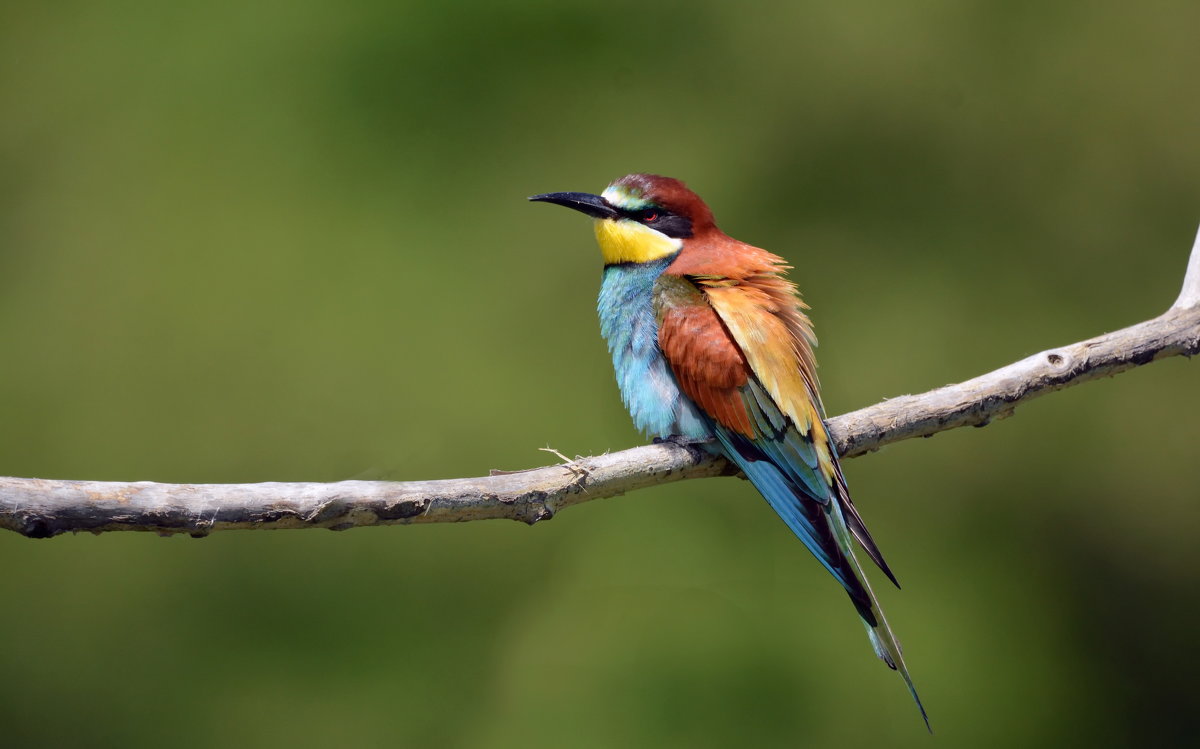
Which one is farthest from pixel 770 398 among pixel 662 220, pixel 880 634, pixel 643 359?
pixel 662 220

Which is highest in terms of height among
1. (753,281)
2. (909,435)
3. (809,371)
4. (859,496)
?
(753,281)

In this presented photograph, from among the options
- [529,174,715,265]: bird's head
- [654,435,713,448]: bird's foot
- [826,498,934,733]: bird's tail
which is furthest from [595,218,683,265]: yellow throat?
[826,498,934,733]: bird's tail

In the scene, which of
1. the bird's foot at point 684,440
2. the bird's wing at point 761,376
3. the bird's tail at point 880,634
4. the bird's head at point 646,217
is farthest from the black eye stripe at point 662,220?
the bird's tail at point 880,634

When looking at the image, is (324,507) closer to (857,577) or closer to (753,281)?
(857,577)

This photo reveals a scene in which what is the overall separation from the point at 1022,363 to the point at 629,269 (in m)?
0.83

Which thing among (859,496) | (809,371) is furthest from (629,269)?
(859,496)

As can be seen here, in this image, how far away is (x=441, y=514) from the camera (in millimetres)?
1488

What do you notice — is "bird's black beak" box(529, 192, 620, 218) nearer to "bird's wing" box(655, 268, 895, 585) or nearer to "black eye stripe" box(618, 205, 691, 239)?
"black eye stripe" box(618, 205, 691, 239)

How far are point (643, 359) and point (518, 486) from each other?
2.16 feet

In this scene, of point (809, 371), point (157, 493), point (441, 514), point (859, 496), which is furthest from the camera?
point (859, 496)

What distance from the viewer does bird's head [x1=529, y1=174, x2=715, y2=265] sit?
2.28m

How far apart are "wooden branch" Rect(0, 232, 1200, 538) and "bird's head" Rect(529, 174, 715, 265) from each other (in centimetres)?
54

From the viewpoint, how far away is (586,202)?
7.61 ft

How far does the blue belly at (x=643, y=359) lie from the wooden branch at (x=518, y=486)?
0.34 feet
